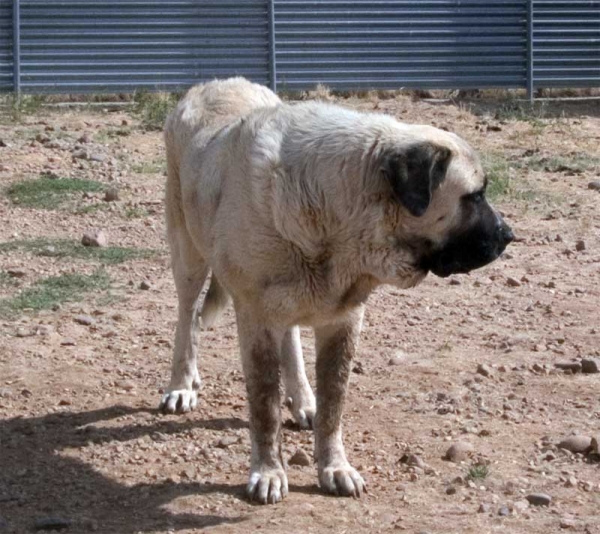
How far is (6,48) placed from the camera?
1460 centimetres

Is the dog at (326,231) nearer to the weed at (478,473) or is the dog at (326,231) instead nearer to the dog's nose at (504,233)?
the dog's nose at (504,233)

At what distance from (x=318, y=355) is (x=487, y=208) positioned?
109 centimetres

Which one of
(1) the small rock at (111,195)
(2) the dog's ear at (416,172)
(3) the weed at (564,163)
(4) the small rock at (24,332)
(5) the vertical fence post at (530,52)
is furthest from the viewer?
(5) the vertical fence post at (530,52)

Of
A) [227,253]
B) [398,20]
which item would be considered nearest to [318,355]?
[227,253]

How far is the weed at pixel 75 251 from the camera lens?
9.55m

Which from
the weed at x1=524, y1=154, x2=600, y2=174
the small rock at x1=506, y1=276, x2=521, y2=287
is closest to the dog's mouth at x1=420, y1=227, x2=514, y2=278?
the small rock at x1=506, y1=276, x2=521, y2=287

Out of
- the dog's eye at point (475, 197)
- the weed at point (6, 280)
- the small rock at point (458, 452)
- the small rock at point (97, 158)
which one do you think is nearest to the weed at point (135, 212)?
the small rock at point (97, 158)

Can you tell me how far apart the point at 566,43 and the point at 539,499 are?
11.4 meters

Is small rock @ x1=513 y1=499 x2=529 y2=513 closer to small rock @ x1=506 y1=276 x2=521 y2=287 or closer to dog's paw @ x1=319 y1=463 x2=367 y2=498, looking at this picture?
dog's paw @ x1=319 y1=463 x2=367 y2=498

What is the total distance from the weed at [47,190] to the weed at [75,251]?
84 cm

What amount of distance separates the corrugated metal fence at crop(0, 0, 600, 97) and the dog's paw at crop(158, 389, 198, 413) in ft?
27.7

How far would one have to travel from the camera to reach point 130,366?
7.57 meters

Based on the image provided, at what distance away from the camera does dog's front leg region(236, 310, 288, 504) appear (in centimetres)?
562

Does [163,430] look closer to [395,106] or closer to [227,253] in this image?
[227,253]
